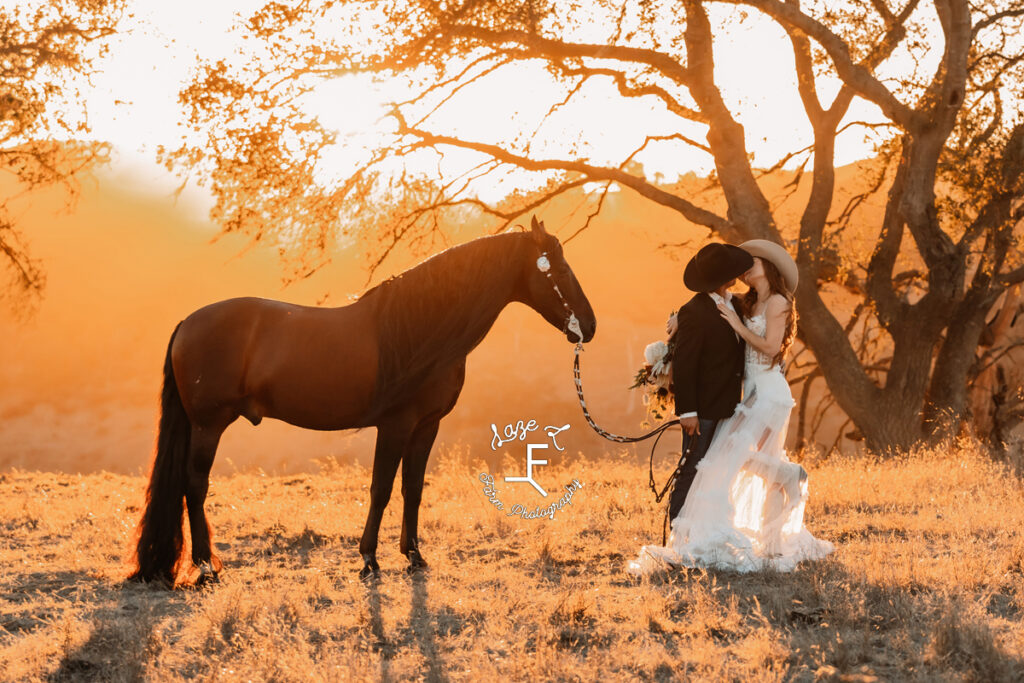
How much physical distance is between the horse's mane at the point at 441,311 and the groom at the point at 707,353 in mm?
1301

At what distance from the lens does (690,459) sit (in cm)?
640

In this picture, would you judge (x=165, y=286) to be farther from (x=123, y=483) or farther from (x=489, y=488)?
(x=489, y=488)

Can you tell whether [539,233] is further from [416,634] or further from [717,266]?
[416,634]

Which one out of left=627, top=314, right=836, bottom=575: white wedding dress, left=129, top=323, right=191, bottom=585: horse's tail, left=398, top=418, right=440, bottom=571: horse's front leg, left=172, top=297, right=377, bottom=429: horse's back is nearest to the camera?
left=627, top=314, right=836, bottom=575: white wedding dress

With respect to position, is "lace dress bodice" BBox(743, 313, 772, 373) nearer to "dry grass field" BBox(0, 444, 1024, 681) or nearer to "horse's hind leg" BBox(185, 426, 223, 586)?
"dry grass field" BBox(0, 444, 1024, 681)

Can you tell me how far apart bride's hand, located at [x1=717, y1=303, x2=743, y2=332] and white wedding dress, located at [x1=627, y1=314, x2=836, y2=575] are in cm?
→ 19

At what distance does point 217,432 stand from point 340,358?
1.07 meters

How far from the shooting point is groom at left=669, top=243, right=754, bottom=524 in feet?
20.5

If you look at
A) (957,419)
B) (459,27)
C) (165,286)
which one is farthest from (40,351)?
(957,419)

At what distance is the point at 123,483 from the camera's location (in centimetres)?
1232

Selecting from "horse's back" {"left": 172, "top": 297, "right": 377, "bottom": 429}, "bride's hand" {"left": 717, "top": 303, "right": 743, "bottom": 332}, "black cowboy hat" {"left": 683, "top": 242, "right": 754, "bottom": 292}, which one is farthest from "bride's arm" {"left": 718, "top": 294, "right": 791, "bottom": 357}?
"horse's back" {"left": 172, "top": 297, "right": 377, "bottom": 429}
